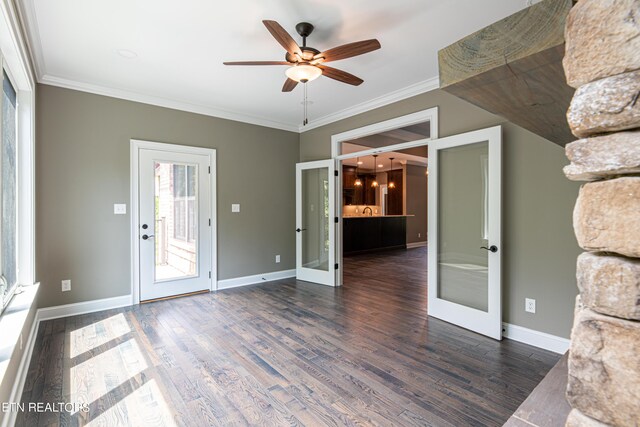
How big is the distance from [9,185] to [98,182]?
1066 millimetres

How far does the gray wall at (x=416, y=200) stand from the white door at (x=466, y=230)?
23.2ft

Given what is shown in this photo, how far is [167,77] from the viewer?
3.57m

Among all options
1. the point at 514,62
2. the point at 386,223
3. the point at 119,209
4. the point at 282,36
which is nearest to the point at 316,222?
the point at 119,209

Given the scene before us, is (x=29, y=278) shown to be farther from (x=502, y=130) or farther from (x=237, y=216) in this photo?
(x=502, y=130)

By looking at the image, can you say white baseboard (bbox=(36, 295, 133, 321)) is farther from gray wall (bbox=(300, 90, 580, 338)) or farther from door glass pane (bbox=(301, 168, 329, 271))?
gray wall (bbox=(300, 90, 580, 338))

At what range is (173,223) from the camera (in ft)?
14.5

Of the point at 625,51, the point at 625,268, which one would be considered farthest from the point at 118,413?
the point at 625,51

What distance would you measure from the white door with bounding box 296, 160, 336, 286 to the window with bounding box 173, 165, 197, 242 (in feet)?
5.56

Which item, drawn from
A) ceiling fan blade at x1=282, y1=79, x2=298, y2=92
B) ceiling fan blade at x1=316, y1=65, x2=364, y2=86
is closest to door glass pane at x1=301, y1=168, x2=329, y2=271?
ceiling fan blade at x1=282, y1=79, x2=298, y2=92

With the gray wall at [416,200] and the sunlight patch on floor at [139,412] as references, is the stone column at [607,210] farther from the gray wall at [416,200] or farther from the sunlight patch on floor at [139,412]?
the gray wall at [416,200]

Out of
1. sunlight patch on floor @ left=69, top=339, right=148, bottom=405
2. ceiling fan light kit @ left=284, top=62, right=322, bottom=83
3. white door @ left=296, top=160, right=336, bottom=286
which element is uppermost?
ceiling fan light kit @ left=284, top=62, right=322, bottom=83

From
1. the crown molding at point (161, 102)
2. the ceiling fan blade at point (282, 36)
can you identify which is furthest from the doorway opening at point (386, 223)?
the ceiling fan blade at point (282, 36)

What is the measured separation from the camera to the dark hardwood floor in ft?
6.34

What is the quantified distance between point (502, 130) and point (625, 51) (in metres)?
2.96
